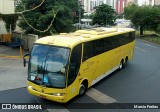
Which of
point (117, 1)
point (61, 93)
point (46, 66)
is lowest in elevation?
point (61, 93)

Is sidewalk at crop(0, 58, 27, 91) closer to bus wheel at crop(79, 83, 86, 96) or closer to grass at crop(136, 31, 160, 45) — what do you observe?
bus wheel at crop(79, 83, 86, 96)

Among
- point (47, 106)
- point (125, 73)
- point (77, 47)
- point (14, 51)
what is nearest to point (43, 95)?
point (47, 106)

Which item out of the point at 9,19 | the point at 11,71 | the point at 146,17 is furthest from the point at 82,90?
the point at 146,17

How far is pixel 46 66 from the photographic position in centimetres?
1109

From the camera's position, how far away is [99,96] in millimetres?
12844

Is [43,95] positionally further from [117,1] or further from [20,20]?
[117,1]

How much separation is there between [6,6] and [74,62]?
18.8 meters

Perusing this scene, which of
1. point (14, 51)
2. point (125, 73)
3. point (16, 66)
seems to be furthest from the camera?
point (14, 51)

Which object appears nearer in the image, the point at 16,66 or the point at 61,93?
the point at 61,93

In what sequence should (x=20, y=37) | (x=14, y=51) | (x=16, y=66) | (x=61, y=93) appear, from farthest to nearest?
(x=20, y=37), (x=14, y=51), (x=16, y=66), (x=61, y=93)

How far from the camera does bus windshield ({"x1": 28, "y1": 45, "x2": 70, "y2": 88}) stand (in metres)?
10.9

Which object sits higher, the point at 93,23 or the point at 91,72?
the point at 93,23

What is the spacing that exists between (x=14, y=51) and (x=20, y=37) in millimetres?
2250

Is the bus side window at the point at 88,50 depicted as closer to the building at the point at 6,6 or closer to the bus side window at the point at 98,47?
the bus side window at the point at 98,47
